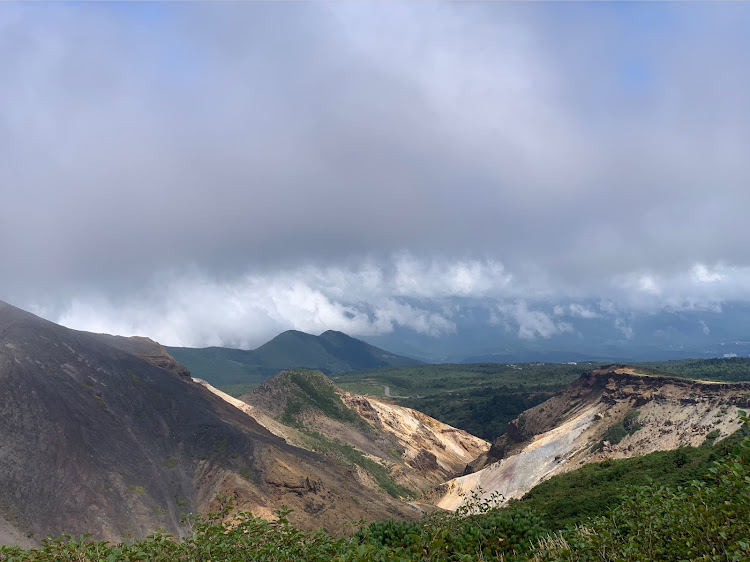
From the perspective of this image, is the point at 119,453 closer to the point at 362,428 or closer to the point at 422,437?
the point at 362,428

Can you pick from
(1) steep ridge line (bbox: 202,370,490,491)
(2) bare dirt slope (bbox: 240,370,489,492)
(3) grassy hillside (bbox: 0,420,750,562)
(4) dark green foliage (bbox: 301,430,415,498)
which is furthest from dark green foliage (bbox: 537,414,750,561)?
(1) steep ridge line (bbox: 202,370,490,491)

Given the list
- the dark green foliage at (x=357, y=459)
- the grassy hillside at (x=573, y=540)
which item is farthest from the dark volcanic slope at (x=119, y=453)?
the grassy hillside at (x=573, y=540)

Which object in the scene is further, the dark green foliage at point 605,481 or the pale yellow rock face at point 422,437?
the pale yellow rock face at point 422,437

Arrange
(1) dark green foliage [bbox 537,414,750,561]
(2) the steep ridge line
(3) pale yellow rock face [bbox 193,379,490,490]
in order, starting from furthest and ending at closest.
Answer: (2) the steep ridge line
(3) pale yellow rock face [bbox 193,379,490,490]
(1) dark green foliage [bbox 537,414,750,561]

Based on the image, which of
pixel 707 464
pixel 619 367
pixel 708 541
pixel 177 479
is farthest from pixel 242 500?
pixel 619 367

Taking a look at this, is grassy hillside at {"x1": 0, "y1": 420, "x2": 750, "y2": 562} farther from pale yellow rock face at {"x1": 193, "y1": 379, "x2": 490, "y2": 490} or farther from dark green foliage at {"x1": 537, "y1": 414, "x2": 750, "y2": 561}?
pale yellow rock face at {"x1": 193, "y1": 379, "x2": 490, "y2": 490}

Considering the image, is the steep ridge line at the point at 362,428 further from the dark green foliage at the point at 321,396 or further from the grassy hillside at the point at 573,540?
the grassy hillside at the point at 573,540
